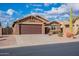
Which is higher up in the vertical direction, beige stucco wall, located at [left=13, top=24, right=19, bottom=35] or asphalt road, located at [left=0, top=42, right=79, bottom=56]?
beige stucco wall, located at [left=13, top=24, right=19, bottom=35]

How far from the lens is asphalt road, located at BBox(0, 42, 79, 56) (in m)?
6.19

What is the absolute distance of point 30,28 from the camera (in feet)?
20.8

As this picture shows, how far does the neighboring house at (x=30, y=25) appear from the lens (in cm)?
629

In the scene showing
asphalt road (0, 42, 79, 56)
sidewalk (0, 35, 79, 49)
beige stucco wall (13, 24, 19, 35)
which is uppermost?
beige stucco wall (13, 24, 19, 35)

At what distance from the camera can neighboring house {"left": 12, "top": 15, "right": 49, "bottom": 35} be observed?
629cm

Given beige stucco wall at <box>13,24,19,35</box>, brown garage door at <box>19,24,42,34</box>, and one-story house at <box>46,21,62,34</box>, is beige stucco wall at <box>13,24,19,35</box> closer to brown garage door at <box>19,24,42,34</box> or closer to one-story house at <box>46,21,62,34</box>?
brown garage door at <box>19,24,42,34</box>

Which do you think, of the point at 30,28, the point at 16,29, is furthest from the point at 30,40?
the point at 16,29

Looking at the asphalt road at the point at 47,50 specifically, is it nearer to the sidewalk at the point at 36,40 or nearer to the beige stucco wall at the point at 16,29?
the sidewalk at the point at 36,40

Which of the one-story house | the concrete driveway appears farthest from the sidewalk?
the one-story house

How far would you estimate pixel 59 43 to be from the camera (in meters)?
6.27

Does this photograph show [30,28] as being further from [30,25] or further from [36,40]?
[36,40]

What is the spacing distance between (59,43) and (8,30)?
100cm

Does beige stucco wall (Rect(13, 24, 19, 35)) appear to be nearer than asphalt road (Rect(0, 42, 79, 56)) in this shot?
No

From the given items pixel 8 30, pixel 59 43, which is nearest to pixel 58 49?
pixel 59 43
